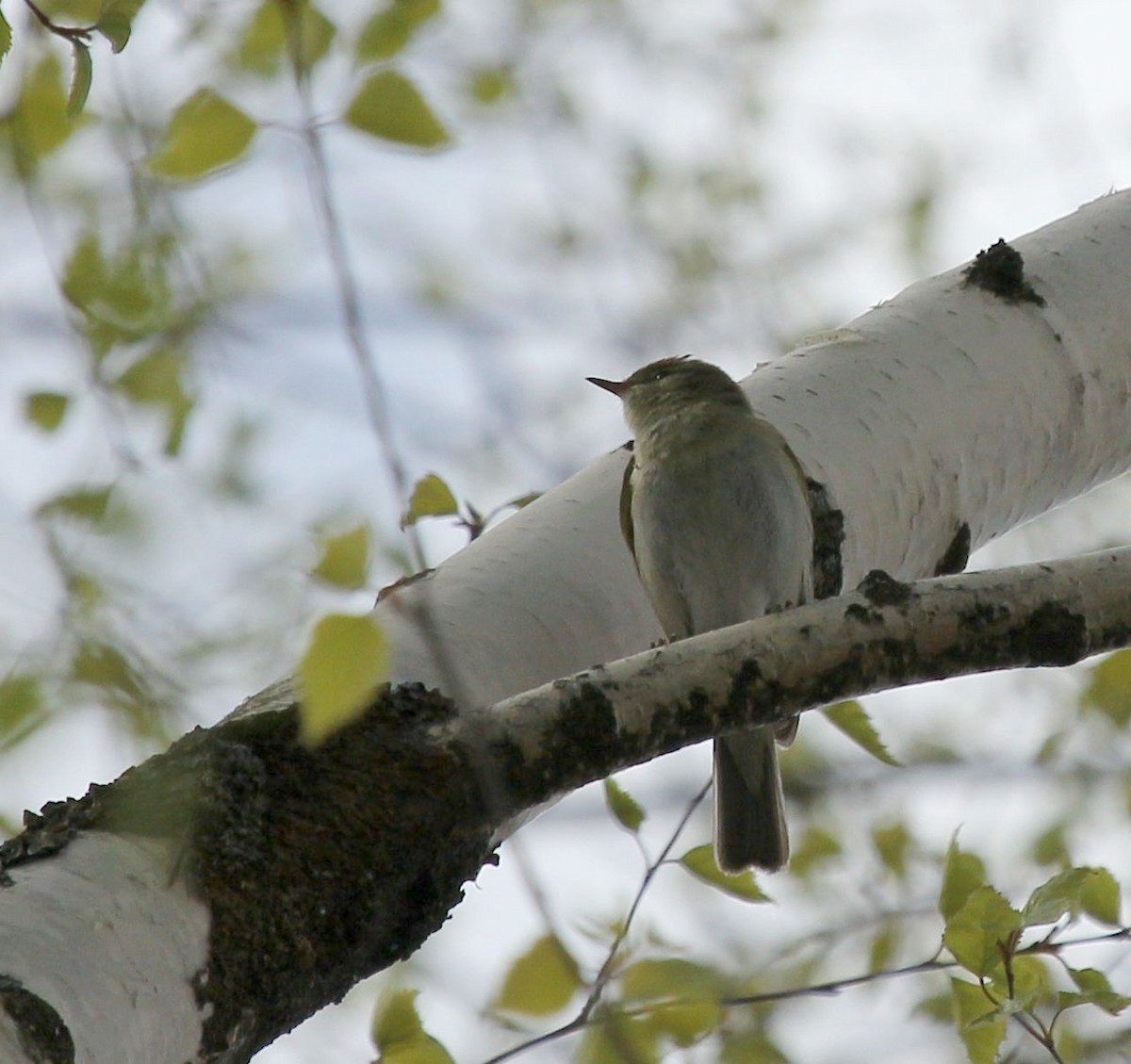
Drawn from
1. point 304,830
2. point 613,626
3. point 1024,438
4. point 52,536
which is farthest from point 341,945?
point 1024,438

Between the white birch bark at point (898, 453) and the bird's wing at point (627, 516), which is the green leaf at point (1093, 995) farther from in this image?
the bird's wing at point (627, 516)

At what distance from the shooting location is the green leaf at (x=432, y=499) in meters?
2.04

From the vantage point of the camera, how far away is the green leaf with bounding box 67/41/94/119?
1.36m

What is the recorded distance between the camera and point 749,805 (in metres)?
3.23

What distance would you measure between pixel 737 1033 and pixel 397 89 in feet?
5.10

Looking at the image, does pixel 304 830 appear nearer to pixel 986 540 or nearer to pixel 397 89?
pixel 397 89

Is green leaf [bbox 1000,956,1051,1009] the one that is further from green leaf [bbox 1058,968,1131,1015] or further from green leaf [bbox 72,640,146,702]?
green leaf [bbox 72,640,146,702]

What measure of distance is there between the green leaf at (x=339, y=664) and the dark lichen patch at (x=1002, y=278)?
6.64 ft

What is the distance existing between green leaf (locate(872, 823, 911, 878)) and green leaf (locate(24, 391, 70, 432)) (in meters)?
1.67

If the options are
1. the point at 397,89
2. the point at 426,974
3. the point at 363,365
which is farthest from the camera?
the point at 426,974

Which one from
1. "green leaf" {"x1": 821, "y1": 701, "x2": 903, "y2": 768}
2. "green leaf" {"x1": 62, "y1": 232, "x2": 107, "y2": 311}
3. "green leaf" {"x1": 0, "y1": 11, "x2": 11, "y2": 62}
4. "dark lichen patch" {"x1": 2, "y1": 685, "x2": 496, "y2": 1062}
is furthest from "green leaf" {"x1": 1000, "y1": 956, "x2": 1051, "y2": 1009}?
"green leaf" {"x1": 0, "y1": 11, "x2": 11, "y2": 62}

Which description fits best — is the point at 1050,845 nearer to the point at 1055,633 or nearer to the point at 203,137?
the point at 1055,633

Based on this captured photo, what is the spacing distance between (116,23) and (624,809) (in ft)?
4.12

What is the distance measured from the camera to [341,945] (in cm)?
159
